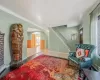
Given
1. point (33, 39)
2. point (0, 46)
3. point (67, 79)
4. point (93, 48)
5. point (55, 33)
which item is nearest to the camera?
point (67, 79)

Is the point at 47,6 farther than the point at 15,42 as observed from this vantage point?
No

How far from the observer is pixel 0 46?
3262 mm

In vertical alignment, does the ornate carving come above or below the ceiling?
below

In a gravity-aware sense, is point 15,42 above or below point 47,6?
below

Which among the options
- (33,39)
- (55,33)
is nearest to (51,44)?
(55,33)

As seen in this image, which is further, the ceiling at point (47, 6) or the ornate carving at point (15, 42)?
the ornate carving at point (15, 42)

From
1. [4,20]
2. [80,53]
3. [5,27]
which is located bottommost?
[80,53]

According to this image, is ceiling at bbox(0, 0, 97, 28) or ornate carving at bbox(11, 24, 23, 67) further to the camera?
ornate carving at bbox(11, 24, 23, 67)

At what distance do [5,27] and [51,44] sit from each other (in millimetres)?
5529

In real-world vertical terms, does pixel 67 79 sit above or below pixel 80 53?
below

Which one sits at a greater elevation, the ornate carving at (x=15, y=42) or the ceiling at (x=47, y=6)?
the ceiling at (x=47, y=6)

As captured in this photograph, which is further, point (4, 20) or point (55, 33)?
point (55, 33)

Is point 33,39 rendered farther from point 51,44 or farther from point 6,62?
point 6,62

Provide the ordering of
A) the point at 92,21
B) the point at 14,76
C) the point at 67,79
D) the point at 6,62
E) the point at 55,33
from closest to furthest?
the point at 67,79 < the point at 14,76 < the point at 6,62 < the point at 92,21 < the point at 55,33
